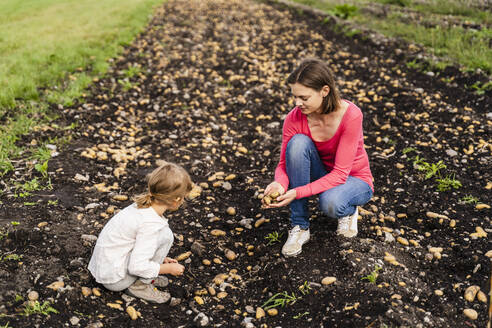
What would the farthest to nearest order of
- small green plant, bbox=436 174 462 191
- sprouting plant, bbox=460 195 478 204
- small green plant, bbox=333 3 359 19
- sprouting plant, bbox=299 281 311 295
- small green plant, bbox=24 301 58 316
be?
small green plant, bbox=333 3 359 19
small green plant, bbox=436 174 462 191
sprouting plant, bbox=460 195 478 204
sprouting plant, bbox=299 281 311 295
small green plant, bbox=24 301 58 316

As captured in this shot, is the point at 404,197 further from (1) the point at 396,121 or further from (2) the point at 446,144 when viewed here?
(1) the point at 396,121

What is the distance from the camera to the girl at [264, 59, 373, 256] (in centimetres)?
348

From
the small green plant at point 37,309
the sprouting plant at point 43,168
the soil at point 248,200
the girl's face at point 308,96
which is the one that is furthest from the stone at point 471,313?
the sprouting plant at point 43,168

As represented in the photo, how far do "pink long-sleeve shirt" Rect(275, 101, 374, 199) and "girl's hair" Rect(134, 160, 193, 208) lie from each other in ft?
3.50

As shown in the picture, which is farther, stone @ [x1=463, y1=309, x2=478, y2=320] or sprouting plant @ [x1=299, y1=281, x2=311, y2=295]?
sprouting plant @ [x1=299, y1=281, x2=311, y2=295]

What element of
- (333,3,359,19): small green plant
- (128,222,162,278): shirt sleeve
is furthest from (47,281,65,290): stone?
(333,3,359,19): small green plant

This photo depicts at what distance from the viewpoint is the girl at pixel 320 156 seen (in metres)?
3.48

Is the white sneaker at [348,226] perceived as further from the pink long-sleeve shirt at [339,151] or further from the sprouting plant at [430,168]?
the sprouting plant at [430,168]

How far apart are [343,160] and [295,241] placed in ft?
2.89

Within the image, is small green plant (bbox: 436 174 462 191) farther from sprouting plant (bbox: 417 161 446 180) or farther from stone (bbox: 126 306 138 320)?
stone (bbox: 126 306 138 320)

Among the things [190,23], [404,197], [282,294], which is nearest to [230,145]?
[404,197]

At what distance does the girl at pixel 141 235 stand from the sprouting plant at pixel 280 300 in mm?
784

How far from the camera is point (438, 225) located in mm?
4215

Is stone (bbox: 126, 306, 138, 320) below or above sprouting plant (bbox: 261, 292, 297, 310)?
above
